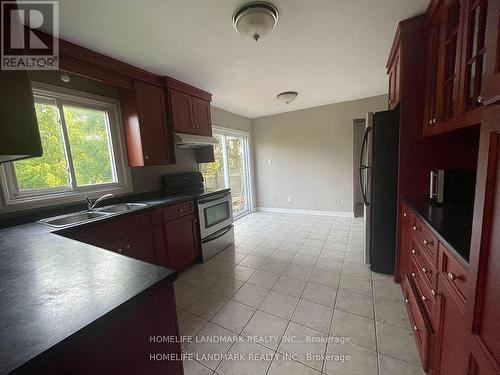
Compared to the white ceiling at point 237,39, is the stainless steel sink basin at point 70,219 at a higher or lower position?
lower

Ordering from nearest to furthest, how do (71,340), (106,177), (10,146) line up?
(71,340) → (10,146) → (106,177)

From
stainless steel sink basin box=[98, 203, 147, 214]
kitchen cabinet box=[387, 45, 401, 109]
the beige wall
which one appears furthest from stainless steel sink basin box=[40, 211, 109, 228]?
the beige wall

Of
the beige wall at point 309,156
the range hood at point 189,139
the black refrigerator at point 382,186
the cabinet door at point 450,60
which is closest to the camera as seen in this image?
the cabinet door at point 450,60

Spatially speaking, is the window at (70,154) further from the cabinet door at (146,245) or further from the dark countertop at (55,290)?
the dark countertop at (55,290)

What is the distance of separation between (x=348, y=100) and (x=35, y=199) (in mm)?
4800

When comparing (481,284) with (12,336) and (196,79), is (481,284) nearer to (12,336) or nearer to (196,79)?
(12,336)

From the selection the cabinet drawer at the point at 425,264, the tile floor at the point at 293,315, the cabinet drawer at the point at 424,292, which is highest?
the cabinet drawer at the point at 425,264

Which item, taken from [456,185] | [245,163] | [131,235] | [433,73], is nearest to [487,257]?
[456,185]

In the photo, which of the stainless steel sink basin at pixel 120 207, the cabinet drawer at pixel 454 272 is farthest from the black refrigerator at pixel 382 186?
the stainless steel sink basin at pixel 120 207

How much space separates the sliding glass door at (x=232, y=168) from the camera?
423cm

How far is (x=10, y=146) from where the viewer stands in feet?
2.64

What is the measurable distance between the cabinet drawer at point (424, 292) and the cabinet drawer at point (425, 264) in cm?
3

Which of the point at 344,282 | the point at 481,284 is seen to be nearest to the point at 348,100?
the point at 344,282

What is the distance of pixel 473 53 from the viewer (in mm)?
1076
